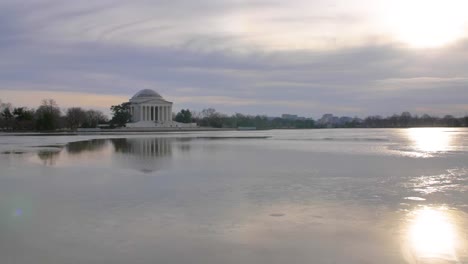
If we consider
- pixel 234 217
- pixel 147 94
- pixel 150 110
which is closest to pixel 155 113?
pixel 150 110

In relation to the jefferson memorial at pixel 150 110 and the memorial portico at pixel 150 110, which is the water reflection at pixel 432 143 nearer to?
the jefferson memorial at pixel 150 110

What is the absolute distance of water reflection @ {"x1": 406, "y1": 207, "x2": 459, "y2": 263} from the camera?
24.0 ft

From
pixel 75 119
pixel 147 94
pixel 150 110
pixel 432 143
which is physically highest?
pixel 147 94

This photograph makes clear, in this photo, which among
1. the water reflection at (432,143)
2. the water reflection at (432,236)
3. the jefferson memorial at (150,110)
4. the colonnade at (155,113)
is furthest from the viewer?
the colonnade at (155,113)

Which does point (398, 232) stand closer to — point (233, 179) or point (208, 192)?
point (208, 192)

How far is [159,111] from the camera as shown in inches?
5226

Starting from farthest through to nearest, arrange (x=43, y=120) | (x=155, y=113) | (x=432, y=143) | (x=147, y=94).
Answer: (x=147, y=94), (x=155, y=113), (x=43, y=120), (x=432, y=143)

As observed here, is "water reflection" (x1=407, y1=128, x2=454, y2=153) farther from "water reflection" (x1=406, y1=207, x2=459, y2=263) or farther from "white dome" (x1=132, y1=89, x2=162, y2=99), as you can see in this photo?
"white dome" (x1=132, y1=89, x2=162, y2=99)

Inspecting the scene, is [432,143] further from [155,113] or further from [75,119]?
[155,113]

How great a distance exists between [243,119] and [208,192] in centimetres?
14667

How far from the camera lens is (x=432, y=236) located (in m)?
8.52

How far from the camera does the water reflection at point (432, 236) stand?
7.31 meters

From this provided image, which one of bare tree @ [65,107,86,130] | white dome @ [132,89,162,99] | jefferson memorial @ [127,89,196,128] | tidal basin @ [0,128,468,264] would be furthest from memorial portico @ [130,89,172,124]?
tidal basin @ [0,128,468,264]

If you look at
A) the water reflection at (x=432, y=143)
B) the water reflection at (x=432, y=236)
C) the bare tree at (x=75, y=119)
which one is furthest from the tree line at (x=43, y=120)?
the water reflection at (x=432, y=236)
